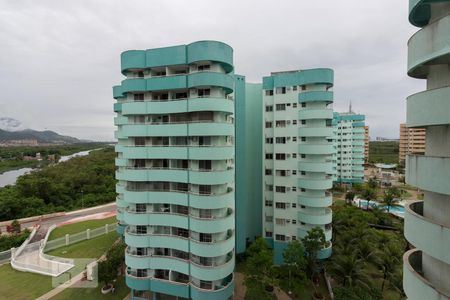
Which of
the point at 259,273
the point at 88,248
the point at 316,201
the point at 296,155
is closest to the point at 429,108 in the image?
the point at 259,273

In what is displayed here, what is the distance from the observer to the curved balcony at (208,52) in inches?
715

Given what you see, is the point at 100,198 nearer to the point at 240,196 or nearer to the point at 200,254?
the point at 240,196

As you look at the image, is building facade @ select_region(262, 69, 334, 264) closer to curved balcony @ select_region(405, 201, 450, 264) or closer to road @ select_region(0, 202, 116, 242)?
curved balcony @ select_region(405, 201, 450, 264)

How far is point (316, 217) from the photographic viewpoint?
25.8 metres

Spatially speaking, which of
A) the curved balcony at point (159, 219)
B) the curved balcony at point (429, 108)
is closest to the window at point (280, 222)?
the curved balcony at point (159, 219)

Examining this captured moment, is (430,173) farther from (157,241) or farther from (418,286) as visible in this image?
(157,241)

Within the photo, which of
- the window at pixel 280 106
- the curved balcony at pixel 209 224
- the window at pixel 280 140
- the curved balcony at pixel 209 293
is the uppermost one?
the window at pixel 280 106

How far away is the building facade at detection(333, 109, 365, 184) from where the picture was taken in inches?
2778

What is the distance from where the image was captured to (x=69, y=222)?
4144 cm

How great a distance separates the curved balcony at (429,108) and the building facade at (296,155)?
18.1 metres

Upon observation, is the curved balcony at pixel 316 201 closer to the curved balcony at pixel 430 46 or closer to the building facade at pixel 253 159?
the building facade at pixel 253 159

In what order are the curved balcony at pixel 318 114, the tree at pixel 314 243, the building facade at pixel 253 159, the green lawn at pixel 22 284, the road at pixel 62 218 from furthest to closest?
the road at pixel 62 218 < the building facade at pixel 253 159 < the curved balcony at pixel 318 114 < the tree at pixel 314 243 < the green lawn at pixel 22 284

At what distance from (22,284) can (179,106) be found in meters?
23.9

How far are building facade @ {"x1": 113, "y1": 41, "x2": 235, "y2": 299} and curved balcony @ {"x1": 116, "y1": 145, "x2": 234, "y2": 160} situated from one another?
76 mm
